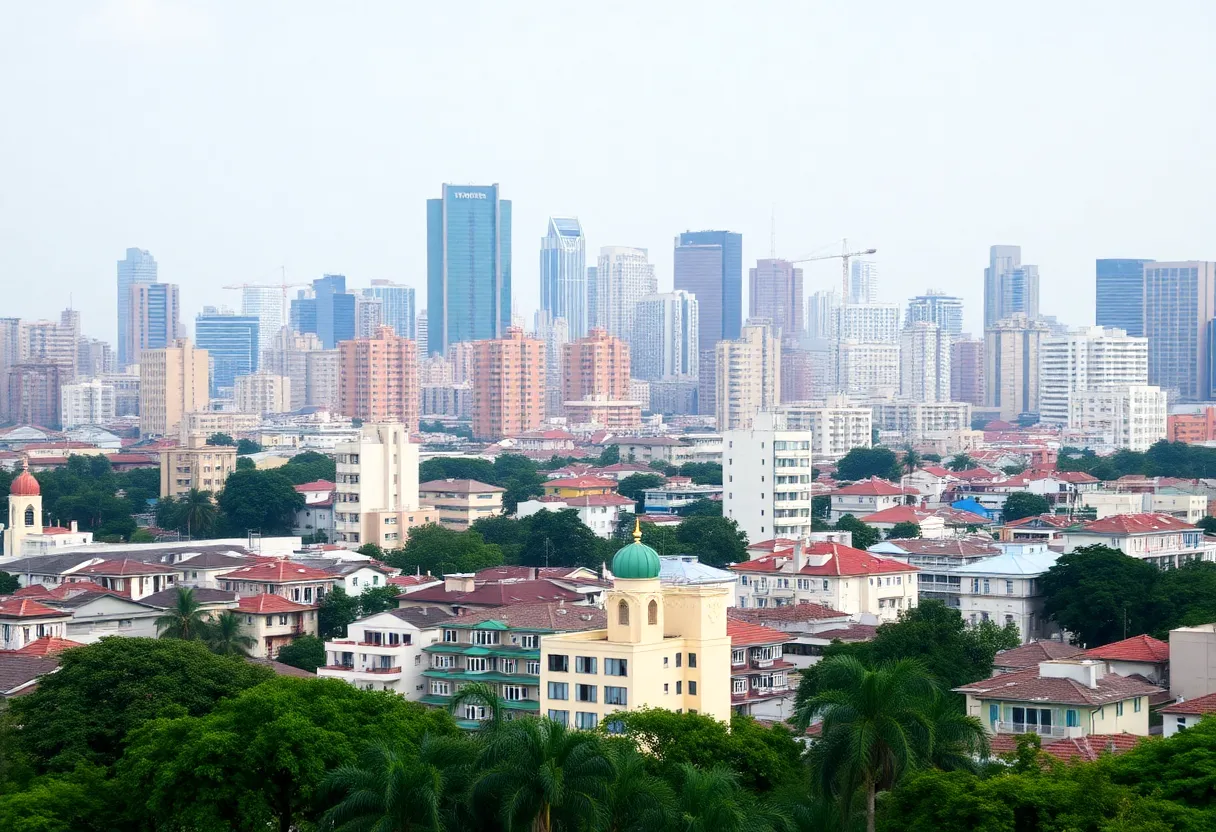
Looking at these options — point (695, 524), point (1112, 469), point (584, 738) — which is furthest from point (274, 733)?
point (1112, 469)

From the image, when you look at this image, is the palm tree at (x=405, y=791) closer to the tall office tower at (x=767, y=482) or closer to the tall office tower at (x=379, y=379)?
the tall office tower at (x=767, y=482)

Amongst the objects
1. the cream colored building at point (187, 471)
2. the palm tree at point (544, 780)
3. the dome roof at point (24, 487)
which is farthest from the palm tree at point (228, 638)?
the cream colored building at point (187, 471)

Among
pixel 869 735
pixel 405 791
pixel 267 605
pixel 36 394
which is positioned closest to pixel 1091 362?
pixel 36 394

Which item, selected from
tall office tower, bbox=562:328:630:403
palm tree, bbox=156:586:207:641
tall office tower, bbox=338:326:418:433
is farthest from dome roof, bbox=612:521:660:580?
tall office tower, bbox=562:328:630:403

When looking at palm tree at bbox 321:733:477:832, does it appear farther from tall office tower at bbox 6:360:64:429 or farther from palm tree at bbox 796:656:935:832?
tall office tower at bbox 6:360:64:429

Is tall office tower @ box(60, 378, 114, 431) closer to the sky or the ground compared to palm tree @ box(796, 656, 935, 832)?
closer to the sky

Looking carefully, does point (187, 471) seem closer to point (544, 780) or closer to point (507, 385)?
point (507, 385)
